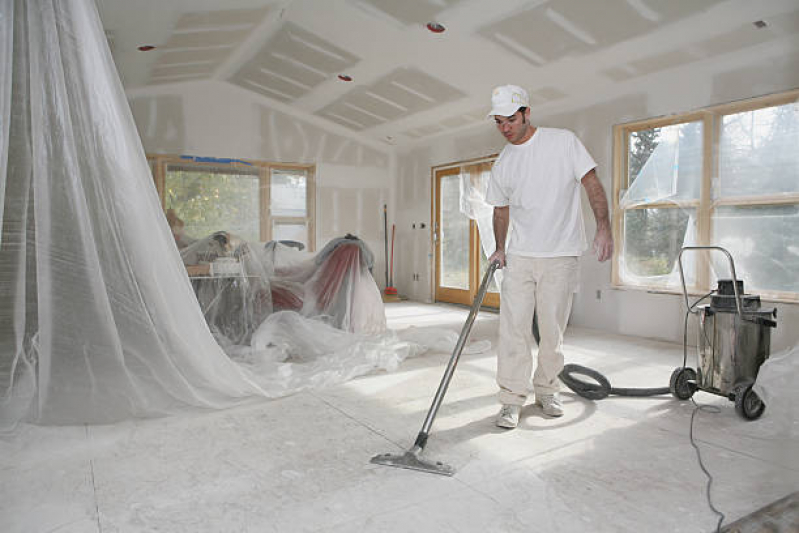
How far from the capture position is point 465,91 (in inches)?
200

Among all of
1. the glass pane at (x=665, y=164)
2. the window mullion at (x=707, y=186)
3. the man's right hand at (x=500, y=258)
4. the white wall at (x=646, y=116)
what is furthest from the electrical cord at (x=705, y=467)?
the glass pane at (x=665, y=164)

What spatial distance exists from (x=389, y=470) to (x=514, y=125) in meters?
1.39

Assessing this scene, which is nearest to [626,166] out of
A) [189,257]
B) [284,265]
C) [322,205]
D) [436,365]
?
[436,365]

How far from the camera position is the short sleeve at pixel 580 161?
7.27 feet

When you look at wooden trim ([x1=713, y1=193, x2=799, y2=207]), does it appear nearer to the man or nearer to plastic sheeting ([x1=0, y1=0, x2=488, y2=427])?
the man

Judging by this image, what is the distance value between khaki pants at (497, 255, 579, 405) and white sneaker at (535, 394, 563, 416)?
174 millimetres

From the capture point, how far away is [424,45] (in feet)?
14.5

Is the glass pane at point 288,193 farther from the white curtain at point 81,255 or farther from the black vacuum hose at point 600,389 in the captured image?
the black vacuum hose at point 600,389

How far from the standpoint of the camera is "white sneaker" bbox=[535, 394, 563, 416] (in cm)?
236

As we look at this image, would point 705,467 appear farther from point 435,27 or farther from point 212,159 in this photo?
point 212,159

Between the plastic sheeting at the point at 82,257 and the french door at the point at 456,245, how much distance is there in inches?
153

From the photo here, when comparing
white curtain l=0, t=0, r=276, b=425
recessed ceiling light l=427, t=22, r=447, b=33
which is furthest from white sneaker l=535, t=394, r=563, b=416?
recessed ceiling light l=427, t=22, r=447, b=33

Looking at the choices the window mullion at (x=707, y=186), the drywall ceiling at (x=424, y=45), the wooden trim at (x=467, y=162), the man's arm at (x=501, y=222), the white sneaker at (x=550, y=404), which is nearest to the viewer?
the white sneaker at (x=550, y=404)

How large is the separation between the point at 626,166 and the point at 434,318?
2222 mm
